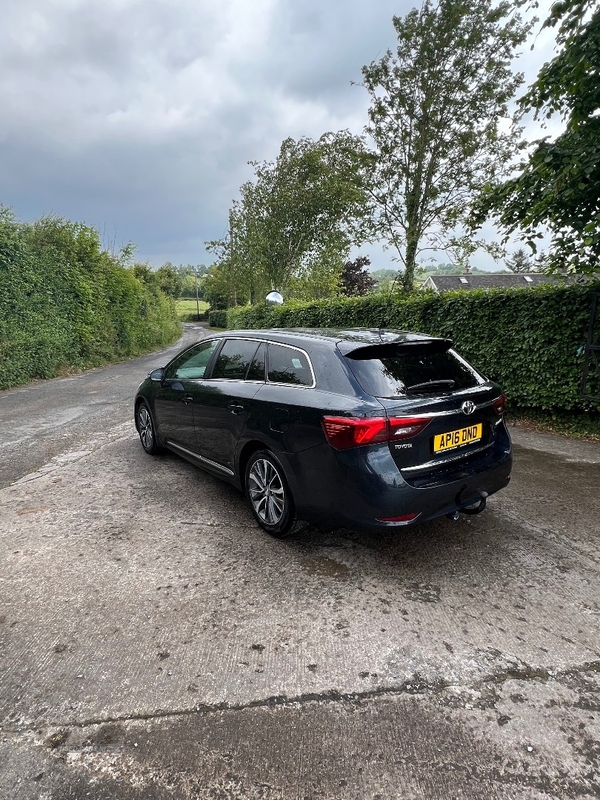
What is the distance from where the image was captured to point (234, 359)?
4.10m

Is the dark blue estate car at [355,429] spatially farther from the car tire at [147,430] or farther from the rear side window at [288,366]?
the car tire at [147,430]

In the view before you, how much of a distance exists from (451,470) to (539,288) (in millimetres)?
4630

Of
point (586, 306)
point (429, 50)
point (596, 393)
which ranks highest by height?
point (429, 50)

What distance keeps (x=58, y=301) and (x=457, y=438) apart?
13.2 m

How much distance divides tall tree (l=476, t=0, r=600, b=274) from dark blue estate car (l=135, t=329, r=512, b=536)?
2.83 metres

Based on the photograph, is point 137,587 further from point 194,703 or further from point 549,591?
point 549,591

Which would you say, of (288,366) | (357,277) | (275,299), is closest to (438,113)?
(275,299)

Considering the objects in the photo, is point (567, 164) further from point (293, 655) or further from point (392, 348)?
point (293, 655)

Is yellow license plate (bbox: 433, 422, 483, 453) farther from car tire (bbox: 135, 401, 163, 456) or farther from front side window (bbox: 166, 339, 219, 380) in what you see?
car tire (bbox: 135, 401, 163, 456)

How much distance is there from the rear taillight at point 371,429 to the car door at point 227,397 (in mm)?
1012

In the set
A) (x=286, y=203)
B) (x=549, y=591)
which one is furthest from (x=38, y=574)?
(x=286, y=203)

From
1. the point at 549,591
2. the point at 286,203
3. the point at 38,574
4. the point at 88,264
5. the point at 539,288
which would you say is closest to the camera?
the point at 549,591

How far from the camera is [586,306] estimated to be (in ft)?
19.5

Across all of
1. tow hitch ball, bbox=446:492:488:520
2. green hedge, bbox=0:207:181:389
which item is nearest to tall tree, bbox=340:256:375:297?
green hedge, bbox=0:207:181:389
